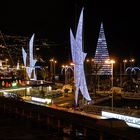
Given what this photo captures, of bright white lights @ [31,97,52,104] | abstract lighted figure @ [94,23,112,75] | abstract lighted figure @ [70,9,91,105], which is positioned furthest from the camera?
abstract lighted figure @ [94,23,112,75]

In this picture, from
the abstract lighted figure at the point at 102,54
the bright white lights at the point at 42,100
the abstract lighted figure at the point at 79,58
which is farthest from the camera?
the abstract lighted figure at the point at 102,54

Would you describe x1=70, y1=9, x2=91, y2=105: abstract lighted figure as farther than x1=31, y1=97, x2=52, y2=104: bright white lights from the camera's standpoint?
No

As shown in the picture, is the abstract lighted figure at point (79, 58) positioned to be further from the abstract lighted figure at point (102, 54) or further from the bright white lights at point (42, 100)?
the abstract lighted figure at point (102, 54)

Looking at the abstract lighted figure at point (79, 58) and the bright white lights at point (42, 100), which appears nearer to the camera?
the abstract lighted figure at point (79, 58)

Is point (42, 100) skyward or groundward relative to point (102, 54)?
groundward

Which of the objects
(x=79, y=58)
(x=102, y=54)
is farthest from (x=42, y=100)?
(x=102, y=54)

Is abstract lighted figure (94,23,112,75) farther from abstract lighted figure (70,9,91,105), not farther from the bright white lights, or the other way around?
abstract lighted figure (70,9,91,105)

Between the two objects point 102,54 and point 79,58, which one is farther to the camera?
point 102,54

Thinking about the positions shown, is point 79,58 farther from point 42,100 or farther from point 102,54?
point 102,54

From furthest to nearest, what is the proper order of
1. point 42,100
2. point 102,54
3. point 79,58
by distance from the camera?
point 102,54 → point 42,100 → point 79,58

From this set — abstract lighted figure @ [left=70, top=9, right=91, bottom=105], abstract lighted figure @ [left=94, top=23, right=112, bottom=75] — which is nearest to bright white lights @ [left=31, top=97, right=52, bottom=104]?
abstract lighted figure @ [left=70, top=9, right=91, bottom=105]

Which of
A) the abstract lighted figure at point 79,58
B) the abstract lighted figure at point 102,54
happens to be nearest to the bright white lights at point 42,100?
the abstract lighted figure at point 79,58

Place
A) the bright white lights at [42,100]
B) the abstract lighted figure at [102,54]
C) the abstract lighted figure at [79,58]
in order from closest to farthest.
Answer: the abstract lighted figure at [79,58] → the bright white lights at [42,100] → the abstract lighted figure at [102,54]

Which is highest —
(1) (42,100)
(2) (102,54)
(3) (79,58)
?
(2) (102,54)
